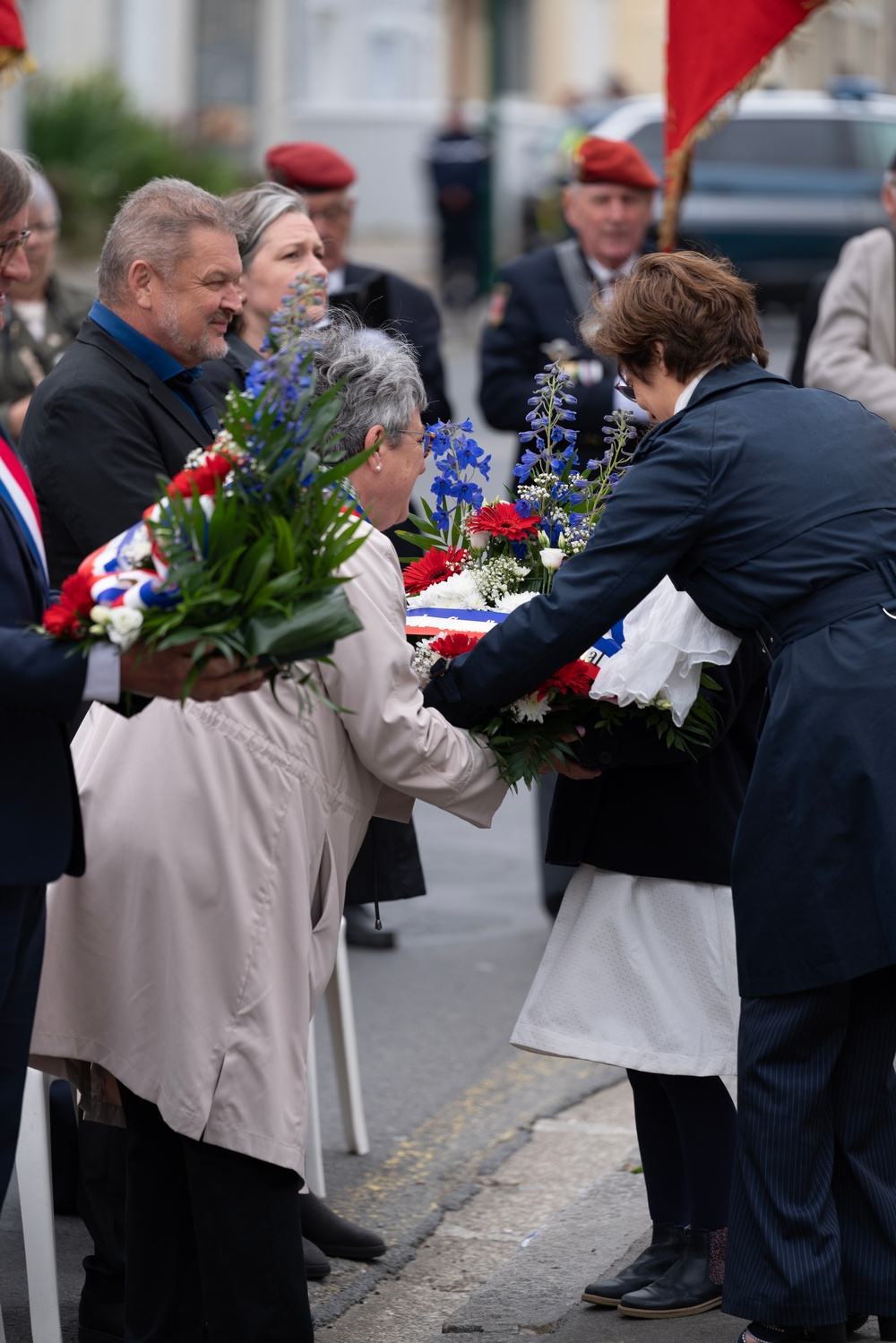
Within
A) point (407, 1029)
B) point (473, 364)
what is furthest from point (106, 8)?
point (407, 1029)

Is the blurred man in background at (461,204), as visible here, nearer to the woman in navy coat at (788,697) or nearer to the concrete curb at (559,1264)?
the concrete curb at (559,1264)

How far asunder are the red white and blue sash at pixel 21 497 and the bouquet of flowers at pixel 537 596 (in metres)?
0.83

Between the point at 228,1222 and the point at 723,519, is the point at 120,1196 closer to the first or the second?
the point at 228,1222

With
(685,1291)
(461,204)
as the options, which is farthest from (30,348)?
(461,204)

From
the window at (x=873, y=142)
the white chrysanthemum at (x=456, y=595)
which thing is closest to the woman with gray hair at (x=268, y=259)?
the white chrysanthemum at (x=456, y=595)

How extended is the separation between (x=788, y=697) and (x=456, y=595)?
68 cm

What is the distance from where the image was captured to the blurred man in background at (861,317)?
226 inches

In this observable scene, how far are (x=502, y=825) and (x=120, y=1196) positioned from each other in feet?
14.7

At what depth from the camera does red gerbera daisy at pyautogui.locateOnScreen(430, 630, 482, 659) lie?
330 cm

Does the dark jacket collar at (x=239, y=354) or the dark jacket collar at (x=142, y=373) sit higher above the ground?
the dark jacket collar at (x=142, y=373)

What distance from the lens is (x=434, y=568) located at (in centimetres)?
349

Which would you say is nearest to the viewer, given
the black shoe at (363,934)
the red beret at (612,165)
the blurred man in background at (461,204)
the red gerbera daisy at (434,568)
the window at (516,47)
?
the red gerbera daisy at (434,568)

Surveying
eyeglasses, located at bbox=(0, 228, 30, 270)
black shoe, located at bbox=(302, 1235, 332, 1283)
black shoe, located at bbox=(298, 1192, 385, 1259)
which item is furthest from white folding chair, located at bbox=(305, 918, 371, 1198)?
eyeglasses, located at bbox=(0, 228, 30, 270)

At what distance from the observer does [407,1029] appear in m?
5.32
